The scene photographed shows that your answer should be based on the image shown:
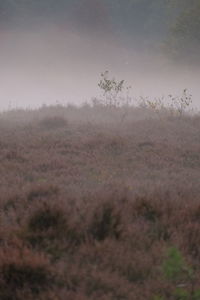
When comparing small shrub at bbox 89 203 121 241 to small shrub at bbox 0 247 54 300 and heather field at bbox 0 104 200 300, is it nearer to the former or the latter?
heather field at bbox 0 104 200 300

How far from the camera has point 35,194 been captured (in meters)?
7.47

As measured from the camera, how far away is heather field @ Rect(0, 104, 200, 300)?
16.3 ft

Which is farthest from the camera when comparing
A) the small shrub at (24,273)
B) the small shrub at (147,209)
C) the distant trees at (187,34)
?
the distant trees at (187,34)

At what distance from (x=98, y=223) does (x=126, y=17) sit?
37.3 meters

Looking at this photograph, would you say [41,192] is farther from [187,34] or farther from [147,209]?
[187,34]

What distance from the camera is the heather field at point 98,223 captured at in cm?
497

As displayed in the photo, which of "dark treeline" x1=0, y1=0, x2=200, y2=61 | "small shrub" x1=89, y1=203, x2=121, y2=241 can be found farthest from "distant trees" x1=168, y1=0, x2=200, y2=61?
"small shrub" x1=89, y1=203, x2=121, y2=241

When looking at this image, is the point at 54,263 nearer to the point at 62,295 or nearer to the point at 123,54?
the point at 62,295

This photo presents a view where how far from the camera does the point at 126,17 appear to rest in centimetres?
4184

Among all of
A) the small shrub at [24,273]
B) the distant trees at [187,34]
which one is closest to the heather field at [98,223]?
the small shrub at [24,273]

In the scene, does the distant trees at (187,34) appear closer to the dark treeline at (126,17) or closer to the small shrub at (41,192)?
the dark treeline at (126,17)

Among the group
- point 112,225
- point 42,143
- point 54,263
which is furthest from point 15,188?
point 42,143

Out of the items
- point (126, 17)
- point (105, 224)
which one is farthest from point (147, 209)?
point (126, 17)

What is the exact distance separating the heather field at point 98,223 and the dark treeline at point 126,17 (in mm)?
19518
